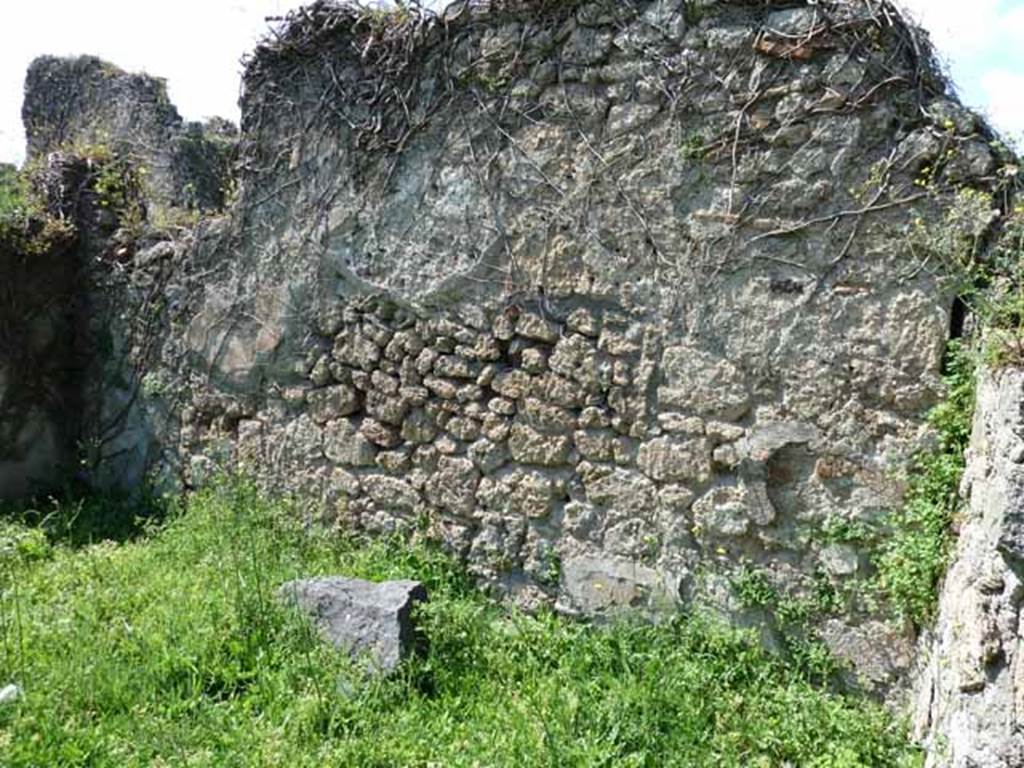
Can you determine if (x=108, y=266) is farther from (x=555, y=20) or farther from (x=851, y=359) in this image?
(x=851, y=359)

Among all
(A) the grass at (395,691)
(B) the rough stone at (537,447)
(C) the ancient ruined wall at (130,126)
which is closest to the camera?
(A) the grass at (395,691)

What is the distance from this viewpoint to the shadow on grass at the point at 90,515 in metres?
5.02

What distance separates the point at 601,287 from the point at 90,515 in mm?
3430

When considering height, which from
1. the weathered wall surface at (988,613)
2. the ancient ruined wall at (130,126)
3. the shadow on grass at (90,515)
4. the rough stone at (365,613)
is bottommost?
the shadow on grass at (90,515)

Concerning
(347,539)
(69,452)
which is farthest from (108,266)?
(347,539)

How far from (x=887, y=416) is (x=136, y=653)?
2981 millimetres

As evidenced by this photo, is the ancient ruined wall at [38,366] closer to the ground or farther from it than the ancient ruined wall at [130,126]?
closer to the ground

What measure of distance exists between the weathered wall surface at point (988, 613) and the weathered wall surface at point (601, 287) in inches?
19.7

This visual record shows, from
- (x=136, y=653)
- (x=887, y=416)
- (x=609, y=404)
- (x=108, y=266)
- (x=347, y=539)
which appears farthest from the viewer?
(x=108, y=266)

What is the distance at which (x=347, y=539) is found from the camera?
4562mm

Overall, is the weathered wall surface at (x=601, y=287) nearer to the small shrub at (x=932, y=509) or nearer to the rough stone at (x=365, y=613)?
the small shrub at (x=932, y=509)

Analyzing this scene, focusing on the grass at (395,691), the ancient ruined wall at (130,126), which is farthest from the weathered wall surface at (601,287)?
the ancient ruined wall at (130,126)

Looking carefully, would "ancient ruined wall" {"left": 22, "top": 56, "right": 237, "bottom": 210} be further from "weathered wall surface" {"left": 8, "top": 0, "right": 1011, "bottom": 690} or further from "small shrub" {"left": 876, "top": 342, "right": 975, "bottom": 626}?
"small shrub" {"left": 876, "top": 342, "right": 975, "bottom": 626}

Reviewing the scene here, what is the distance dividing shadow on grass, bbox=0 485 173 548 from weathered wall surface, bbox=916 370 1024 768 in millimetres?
3999
